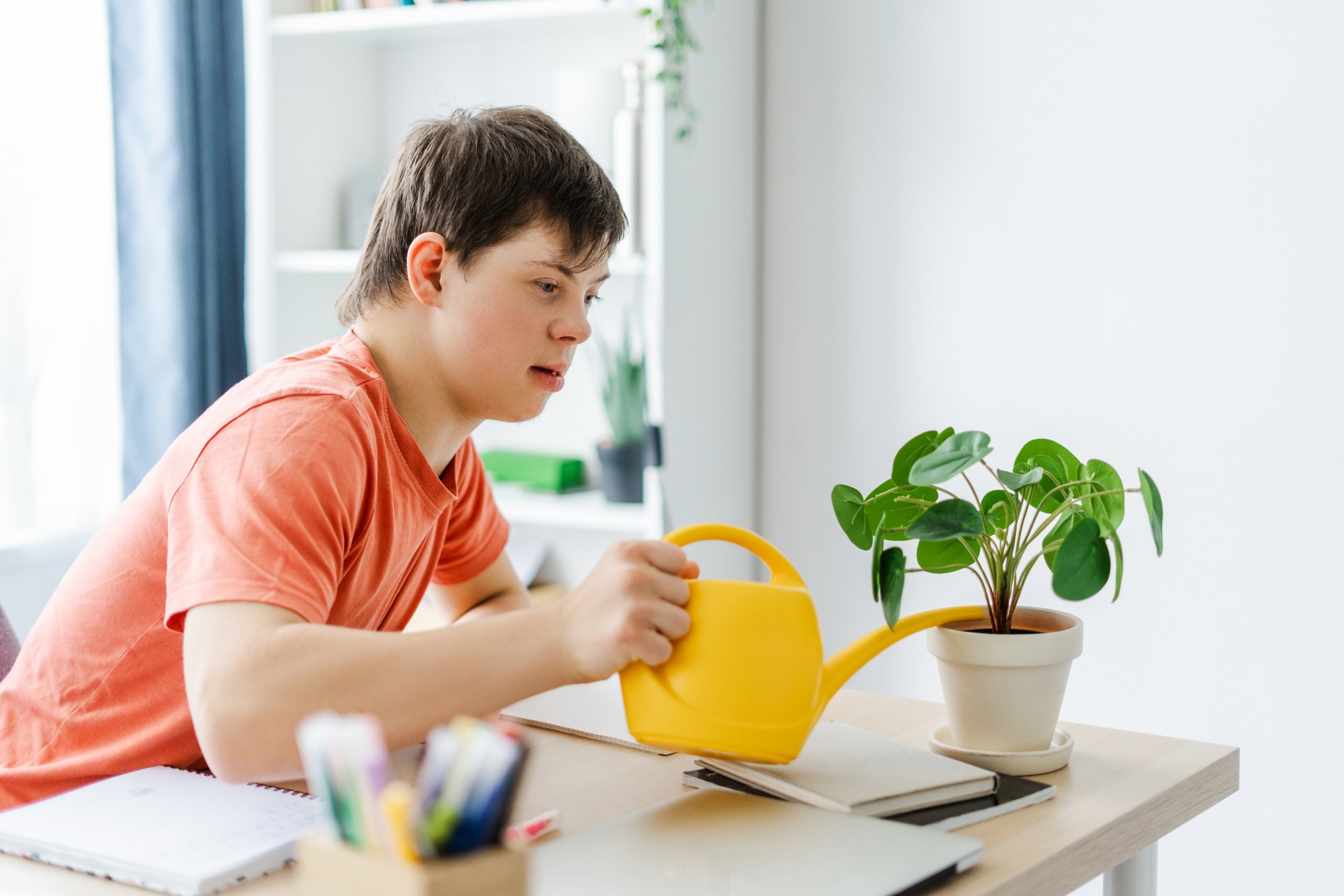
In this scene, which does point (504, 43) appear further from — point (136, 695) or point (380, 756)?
point (380, 756)

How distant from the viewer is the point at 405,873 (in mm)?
501

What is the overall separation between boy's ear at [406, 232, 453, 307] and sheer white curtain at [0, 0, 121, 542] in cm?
125

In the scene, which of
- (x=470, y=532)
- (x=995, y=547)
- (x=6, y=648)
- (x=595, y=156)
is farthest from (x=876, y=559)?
(x=595, y=156)

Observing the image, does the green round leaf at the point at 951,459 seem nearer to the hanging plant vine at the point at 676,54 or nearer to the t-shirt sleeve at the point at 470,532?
the t-shirt sleeve at the point at 470,532

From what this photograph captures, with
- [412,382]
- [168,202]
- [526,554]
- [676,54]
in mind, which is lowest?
[526,554]

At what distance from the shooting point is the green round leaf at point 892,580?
877 millimetres

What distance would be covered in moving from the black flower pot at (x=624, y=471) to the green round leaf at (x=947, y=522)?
1.27m

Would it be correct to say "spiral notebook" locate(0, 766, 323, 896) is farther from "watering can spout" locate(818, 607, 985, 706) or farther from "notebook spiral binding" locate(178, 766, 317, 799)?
"watering can spout" locate(818, 607, 985, 706)

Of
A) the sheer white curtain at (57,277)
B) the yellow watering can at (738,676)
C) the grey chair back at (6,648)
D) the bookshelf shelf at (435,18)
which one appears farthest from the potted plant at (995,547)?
the sheer white curtain at (57,277)

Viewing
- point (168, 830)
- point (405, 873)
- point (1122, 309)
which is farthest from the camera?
point (1122, 309)

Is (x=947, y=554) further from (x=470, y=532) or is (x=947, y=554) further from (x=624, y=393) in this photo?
(x=624, y=393)

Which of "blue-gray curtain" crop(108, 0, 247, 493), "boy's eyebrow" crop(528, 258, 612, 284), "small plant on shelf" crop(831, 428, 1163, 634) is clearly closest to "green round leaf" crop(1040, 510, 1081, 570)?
"small plant on shelf" crop(831, 428, 1163, 634)

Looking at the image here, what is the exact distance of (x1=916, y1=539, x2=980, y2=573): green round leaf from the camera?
96 cm

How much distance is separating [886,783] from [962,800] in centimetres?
6
